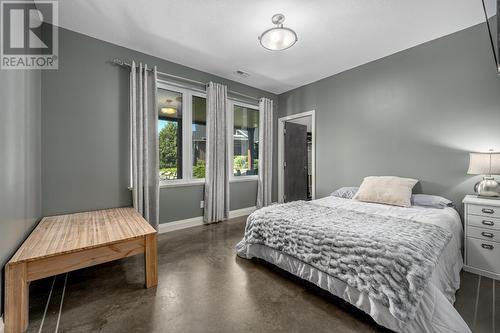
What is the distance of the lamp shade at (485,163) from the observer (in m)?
2.05

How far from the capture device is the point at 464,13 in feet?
7.36

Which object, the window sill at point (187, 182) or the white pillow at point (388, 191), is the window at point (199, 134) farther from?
the white pillow at point (388, 191)

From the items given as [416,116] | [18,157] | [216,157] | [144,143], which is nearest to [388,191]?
[416,116]

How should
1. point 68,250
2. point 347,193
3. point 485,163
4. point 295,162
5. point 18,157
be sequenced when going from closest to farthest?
1. point 68,250
2. point 18,157
3. point 485,163
4. point 347,193
5. point 295,162

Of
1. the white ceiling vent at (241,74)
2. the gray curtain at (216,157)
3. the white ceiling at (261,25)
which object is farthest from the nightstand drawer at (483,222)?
the white ceiling vent at (241,74)

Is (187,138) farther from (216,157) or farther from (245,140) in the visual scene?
(245,140)

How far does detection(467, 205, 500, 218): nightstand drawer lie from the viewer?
1.97 meters

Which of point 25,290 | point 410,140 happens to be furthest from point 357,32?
point 25,290

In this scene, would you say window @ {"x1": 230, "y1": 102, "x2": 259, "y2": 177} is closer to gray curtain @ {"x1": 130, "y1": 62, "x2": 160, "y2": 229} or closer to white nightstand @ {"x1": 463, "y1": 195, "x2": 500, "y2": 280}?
gray curtain @ {"x1": 130, "y1": 62, "x2": 160, "y2": 229}

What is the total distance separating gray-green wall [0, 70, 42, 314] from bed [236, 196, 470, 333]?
1.94 m

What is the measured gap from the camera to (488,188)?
7.14 feet

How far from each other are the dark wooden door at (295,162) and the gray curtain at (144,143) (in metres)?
2.86

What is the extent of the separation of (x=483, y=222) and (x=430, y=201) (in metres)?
0.51

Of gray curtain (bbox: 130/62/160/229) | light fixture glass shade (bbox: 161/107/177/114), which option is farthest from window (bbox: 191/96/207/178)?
gray curtain (bbox: 130/62/160/229)
